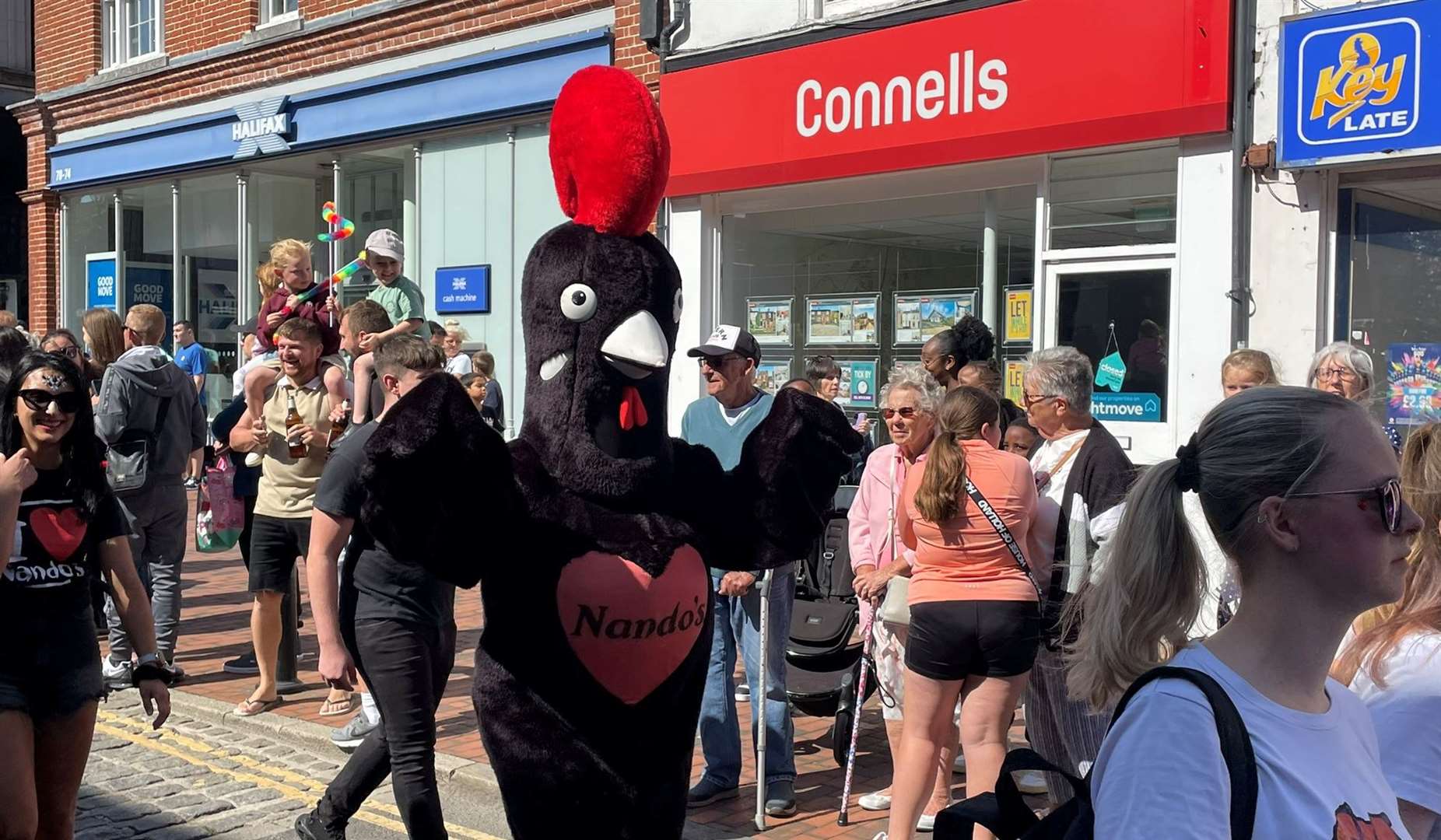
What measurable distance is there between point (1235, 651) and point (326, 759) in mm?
5179

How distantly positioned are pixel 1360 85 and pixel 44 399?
6.86 meters

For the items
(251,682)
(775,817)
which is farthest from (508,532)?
(251,682)

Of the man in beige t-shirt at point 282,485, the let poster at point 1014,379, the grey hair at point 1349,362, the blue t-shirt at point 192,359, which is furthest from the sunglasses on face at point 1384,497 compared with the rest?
the blue t-shirt at point 192,359

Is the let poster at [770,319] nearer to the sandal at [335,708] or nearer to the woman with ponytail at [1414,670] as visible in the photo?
the sandal at [335,708]

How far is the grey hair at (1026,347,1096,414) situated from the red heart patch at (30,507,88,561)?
3.33 metres

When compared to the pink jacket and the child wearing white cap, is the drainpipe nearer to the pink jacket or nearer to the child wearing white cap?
the pink jacket

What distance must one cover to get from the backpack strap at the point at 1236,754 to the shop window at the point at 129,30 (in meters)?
17.6

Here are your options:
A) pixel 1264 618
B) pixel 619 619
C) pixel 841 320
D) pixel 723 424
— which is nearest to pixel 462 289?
pixel 841 320

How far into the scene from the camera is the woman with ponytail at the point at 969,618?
4.48 m

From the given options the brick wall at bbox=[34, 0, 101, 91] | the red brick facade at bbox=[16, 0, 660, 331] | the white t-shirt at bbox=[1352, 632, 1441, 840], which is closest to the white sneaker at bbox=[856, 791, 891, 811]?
the white t-shirt at bbox=[1352, 632, 1441, 840]

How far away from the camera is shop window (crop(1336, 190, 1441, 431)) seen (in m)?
7.48

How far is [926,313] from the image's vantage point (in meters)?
10.0

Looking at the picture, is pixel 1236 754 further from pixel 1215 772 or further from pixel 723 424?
pixel 723 424

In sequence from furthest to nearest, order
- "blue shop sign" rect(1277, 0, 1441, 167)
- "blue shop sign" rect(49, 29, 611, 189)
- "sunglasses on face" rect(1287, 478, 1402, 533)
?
"blue shop sign" rect(49, 29, 611, 189) → "blue shop sign" rect(1277, 0, 1441, 167) → "sunglasses on face" rect(1287, 478, 1402, 533)
